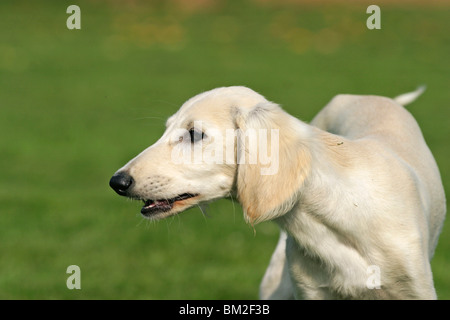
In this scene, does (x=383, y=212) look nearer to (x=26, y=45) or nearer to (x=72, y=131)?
(x=72, y=131)

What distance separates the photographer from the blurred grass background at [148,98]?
709cm

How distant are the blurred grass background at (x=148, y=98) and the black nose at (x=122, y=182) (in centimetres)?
74

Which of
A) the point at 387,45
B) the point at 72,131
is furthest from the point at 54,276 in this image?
the point at 387,45

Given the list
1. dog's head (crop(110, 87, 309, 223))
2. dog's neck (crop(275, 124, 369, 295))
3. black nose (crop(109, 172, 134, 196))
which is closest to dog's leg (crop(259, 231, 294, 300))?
dog's neck (crop(275, 124, 369, 295))

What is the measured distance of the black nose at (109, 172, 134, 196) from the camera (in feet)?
14.1

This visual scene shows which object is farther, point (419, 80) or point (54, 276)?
point (419, 80)

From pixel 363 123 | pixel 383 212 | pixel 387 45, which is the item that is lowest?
pixel 383 212

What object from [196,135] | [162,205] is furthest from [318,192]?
[162,205]

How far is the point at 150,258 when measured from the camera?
7371 millimetres

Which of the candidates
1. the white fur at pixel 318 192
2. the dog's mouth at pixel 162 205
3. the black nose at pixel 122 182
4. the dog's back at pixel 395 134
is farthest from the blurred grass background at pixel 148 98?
the dog's back at pixel 395 134

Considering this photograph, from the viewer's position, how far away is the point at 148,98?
1652 centimetres

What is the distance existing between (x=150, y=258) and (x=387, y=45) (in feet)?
59.8

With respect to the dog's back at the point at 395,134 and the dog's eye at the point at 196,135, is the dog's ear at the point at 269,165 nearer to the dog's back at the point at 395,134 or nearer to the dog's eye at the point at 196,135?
the dog's eye at the point at 196,135
